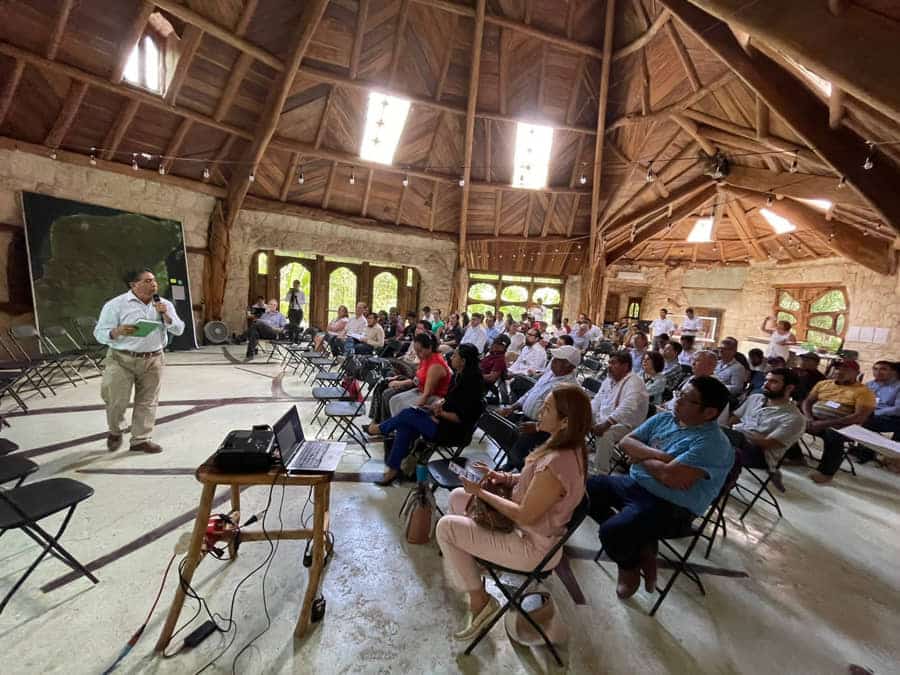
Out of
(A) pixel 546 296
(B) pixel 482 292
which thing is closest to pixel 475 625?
(B) pixel 482 292

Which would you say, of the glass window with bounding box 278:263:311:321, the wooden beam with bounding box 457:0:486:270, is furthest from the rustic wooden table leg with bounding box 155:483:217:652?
the glass window with bounding box 278:263:311:321

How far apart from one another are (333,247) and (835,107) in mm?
11015

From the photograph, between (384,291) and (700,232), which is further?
(700,232)

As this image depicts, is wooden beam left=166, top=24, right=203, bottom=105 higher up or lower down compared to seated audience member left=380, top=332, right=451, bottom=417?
higher up

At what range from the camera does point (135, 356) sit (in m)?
3.71

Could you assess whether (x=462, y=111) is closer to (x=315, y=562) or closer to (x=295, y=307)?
(x=295, y=307)

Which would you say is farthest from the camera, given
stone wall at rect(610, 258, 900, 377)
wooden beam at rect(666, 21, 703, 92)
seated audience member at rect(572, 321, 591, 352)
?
stone wall at rect(610, 258, 900, 377)

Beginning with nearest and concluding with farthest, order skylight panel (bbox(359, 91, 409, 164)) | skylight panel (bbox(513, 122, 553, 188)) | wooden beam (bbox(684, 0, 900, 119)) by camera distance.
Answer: wooden beam (bbox(684, 0, 900, 119)), skylight panel (bbox(359, 91, 409, 164)), skylight panel (bbox(513, 122, 553, 188))

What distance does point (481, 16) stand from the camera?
7848 mm

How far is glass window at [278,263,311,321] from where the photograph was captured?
11953mm

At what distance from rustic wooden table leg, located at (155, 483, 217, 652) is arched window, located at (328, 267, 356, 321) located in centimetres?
1129

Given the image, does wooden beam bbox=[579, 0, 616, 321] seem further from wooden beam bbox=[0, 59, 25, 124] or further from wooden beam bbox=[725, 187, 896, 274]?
wooden beam bbox=[0, 59, 25, 124]

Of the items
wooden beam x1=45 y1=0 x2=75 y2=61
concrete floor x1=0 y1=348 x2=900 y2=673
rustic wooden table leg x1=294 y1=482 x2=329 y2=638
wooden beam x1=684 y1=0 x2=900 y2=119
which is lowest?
concrete floor x1=0 y1=348 x2=900 y2=673

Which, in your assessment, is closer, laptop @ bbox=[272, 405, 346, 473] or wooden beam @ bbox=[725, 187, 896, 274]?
laptop @ bbox=[272, 405, 346, 473]
